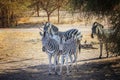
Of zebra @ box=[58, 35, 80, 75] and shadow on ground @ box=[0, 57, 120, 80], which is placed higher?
zebra @ box=[58, 35, 80, 75]

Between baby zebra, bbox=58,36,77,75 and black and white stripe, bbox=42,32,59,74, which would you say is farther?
black and white stripe, bbox=42,32,59,74

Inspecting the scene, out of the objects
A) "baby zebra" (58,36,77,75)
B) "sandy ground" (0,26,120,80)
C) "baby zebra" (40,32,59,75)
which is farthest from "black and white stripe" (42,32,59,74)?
"sandy ground" (0,26,120,80)

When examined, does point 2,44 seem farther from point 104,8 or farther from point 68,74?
point 104,8

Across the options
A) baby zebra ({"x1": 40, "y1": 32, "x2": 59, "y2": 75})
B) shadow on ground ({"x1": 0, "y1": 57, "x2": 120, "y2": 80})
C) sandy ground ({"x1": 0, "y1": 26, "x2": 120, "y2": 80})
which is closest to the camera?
shadow on ground ({"x1": 0, "y1": 57, "x2": 120, "y2": 80})

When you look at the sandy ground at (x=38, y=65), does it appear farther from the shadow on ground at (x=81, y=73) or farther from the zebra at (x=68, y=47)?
the zebra at (x=68, y=47)

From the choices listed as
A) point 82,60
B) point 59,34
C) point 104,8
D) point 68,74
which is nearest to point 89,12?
point 104,8

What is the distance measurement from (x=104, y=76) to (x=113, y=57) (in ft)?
12.8

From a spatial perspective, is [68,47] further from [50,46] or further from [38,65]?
[38,65]

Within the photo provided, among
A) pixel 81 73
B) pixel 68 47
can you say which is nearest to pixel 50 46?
pixel 68 47

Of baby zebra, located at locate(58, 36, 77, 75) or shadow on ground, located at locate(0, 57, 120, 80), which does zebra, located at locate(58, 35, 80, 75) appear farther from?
shadow on ground, located at locate(0, 57, 120, 80)

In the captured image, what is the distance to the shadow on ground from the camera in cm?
1208

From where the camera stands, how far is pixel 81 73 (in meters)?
12.8

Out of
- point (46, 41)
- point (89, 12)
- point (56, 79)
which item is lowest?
point (56, 79)

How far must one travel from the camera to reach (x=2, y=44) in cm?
2062
